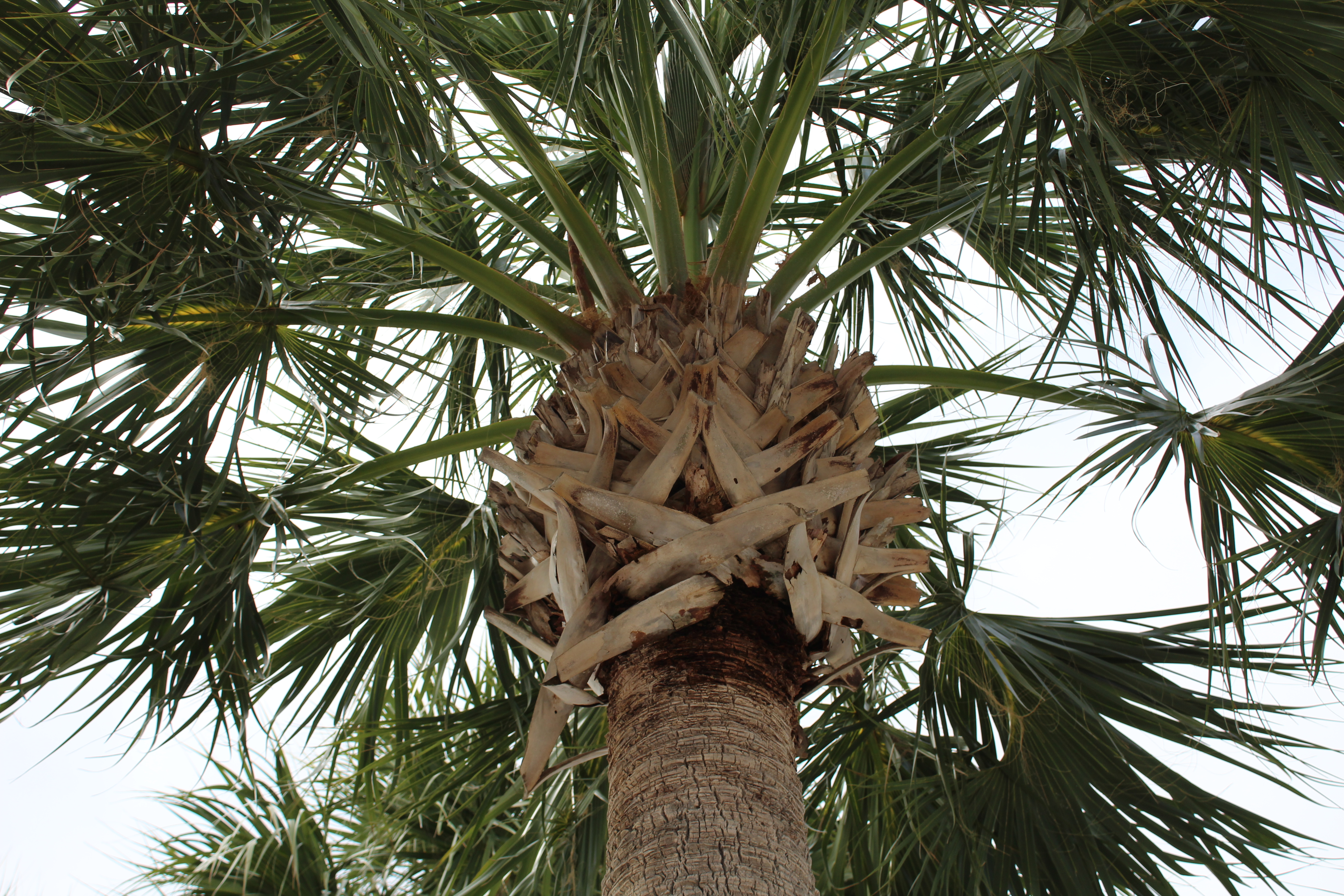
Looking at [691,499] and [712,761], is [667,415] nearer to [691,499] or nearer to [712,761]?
[691,499]

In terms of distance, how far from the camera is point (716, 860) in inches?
64.3

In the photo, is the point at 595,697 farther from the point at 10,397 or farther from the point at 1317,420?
the point at 1317,420

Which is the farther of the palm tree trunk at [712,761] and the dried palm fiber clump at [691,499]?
the dried palm fiber clump at [691,499]

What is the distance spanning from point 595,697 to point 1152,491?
189 centimetres

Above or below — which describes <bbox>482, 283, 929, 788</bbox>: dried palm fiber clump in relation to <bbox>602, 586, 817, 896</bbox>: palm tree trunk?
above

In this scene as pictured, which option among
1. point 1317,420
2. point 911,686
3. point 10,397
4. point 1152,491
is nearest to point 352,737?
point 10,397

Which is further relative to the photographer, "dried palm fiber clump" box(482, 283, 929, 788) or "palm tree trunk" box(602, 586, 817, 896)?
"dried palm fiber clump" box(482, 283, 929, 788)

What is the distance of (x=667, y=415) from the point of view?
7.34 ft

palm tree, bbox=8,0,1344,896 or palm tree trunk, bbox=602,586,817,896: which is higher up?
palm tree, bbox=8,0,1344,896

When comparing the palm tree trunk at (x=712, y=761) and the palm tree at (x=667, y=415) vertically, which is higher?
the palm tree at (x=667, y=415)

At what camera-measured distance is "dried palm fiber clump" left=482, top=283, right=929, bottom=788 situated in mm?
2008

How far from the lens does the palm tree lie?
208cm

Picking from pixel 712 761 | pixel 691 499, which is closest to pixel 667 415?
pixel 691 499

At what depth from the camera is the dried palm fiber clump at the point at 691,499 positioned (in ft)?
6.59
